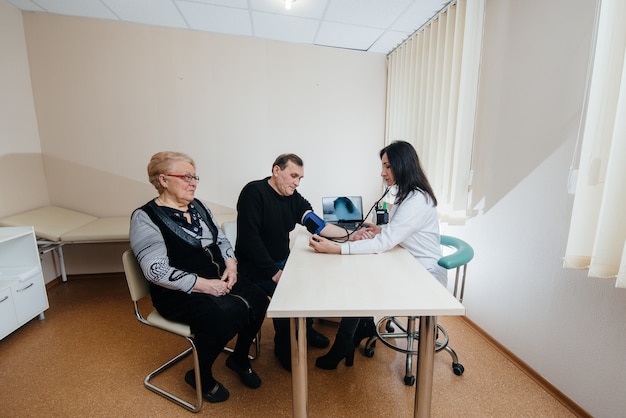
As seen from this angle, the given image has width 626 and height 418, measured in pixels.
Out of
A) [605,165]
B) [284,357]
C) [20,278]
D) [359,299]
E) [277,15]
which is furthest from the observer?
[277,15]

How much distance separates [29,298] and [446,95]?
11.5ft

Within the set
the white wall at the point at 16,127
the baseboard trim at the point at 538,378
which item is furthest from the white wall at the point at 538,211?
the white wall at the point at 16,127

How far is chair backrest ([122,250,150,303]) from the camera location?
4.61 ft

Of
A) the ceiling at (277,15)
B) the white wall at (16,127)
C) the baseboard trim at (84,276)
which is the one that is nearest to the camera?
the ceiling at (277,15)

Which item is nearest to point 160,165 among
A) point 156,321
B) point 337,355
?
point 156,321

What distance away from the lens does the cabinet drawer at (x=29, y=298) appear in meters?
2.06

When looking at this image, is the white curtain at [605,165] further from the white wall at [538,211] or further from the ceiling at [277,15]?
the ceiling at [277,15]

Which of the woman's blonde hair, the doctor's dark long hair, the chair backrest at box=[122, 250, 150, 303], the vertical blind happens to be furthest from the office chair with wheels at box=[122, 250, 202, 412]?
the vertical blind

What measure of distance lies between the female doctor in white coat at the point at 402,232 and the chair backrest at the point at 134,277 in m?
0.88

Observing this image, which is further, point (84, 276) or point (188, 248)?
point (84, 276)

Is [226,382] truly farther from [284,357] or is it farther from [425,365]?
[425,365]

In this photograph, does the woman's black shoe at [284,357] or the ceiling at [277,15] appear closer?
the woman's black shoe at [284,357]

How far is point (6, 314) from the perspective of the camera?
195 cm

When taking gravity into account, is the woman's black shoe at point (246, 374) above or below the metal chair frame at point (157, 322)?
below
